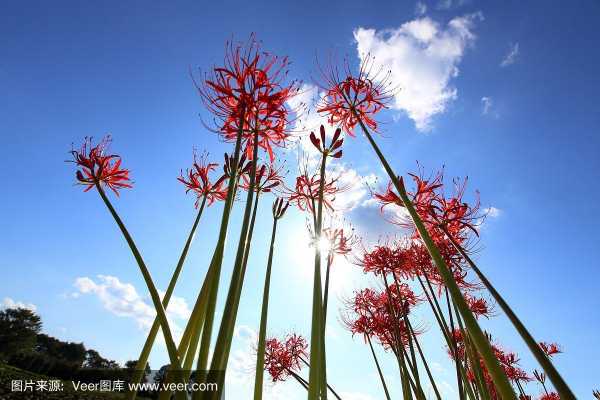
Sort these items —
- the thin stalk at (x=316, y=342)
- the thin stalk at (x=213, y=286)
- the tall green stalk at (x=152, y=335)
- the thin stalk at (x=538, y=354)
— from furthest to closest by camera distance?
1. the tall green stalk at (x=152, y=335)
2. the thin stalk at (x=316, y=342)
3. the thin stalk at (x=213, y=286)
4. the thin stalk at (x=538, y=354)

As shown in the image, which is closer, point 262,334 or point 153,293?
point 153,293

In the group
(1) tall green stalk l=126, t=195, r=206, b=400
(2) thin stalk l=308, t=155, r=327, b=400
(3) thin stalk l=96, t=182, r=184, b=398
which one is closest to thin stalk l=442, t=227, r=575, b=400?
(2) thin stalk l=308, t=155, r=327, b=400

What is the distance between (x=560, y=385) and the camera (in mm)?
1119

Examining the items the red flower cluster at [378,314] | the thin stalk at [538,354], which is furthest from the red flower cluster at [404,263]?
the thin stalk at [538,354]

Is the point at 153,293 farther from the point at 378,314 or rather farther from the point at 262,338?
the point at 378,314

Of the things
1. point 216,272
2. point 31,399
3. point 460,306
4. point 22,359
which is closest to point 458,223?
point 460,306

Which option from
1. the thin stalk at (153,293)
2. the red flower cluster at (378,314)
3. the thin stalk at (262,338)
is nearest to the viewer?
the thin stalk at (153,293)

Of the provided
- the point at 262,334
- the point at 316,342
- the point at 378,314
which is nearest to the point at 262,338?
the point at 262,334

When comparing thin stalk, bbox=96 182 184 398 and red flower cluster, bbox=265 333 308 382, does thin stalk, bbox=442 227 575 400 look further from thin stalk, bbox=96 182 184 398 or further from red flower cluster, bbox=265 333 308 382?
red flower cluster, bbox=265 333 308 382

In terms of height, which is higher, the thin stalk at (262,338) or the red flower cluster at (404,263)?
A: the red flower cluster at (404,263)

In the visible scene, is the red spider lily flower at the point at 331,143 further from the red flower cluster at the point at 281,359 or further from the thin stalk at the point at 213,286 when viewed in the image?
the red flower cluster at the point at 281,359

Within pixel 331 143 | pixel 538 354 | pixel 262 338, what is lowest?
pixel 538 354

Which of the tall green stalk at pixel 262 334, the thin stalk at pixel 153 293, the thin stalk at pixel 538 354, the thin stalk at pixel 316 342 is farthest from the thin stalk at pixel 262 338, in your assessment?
the thin stalk at pixel 538 354

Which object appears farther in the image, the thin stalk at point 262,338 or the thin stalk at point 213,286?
the thin stalk at point 262,338
